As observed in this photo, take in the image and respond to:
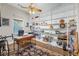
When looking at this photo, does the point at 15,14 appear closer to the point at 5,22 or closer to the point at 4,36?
the point at 5,22

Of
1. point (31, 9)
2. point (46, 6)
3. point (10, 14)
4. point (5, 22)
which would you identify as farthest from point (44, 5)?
point (5, 22)

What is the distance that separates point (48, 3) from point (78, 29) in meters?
0.58

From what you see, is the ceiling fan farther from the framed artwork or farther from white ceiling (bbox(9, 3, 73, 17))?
the framed artwork

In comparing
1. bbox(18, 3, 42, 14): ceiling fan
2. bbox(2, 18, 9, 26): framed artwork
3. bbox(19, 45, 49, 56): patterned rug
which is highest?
bbox(18, 3, 42, 14): ceiling fan

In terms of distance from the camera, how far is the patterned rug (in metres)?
1.94

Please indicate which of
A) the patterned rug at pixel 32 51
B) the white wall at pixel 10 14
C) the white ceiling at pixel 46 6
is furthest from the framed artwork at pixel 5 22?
the patterned rug at pixel 32 51

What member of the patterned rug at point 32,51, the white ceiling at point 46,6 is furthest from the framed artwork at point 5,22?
the patterned rug at point 32,51

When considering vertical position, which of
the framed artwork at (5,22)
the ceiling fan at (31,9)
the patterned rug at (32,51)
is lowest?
the patterned rug at (32,51)

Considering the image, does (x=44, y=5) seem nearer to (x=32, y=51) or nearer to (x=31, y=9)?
(x=31, y=9)

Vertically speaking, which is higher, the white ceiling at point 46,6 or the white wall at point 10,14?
the white ceiling at point 46,6

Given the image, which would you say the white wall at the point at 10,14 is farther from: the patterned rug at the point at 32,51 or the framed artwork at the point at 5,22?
the patterned rug at the point at 32,51

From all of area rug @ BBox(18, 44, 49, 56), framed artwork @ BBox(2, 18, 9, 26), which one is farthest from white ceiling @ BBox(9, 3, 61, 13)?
area rug @ BBox(18, 44, 49, 56)

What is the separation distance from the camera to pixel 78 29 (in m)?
1.89

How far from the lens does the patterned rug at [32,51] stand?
194 cm
